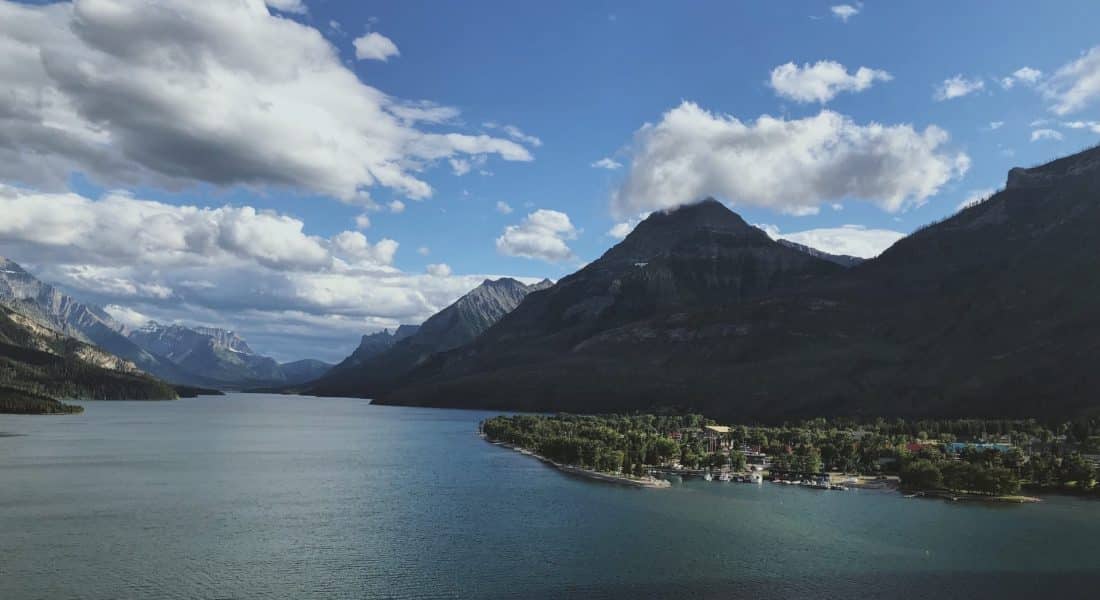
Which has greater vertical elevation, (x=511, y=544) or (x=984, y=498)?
(x=984, y=498)

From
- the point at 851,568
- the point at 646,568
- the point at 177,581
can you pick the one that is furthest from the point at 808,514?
the point at 177,581

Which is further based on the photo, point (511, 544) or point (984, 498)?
point (984, 498)

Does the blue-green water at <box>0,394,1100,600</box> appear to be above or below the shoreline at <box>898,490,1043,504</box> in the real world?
below

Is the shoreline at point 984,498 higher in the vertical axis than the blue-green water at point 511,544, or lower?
higher

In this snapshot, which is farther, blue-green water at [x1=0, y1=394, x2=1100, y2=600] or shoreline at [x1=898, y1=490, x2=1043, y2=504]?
shoreline at [x1=898, y1=490, x2=1043, y2=504]

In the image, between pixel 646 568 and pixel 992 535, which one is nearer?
pixel 646 568

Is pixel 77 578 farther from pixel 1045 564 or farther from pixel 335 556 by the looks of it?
pixel 1045 564

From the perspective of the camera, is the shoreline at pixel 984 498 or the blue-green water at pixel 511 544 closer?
the blue-green water at pixel 511 544

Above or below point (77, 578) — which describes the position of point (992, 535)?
above
